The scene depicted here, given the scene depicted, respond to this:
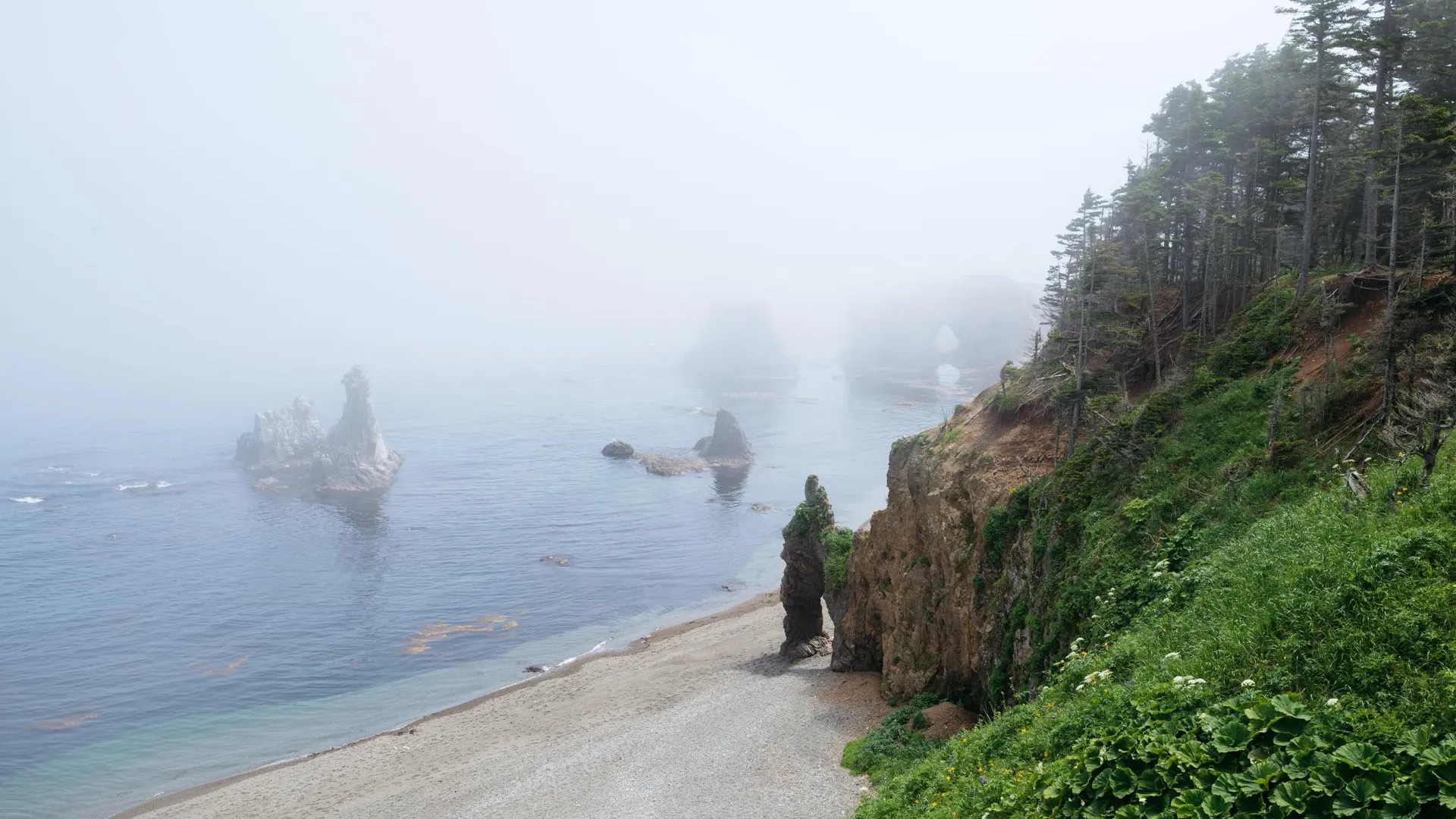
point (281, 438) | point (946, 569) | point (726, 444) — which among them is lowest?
point (726, 444)

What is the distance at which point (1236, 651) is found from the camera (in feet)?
35.7

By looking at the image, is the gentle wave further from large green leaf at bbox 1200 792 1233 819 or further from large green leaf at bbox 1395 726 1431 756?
large green leaf at bbox 1395 726 1431 756

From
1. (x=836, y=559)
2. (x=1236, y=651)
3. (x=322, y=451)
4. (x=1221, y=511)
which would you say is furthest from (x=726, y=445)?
(x=1236, y=651)

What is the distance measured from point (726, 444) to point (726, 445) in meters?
0.10

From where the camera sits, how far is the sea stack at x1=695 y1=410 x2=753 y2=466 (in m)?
109

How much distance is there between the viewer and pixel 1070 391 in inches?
1109

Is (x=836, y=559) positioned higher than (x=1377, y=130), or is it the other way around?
(x=1377, y=130)

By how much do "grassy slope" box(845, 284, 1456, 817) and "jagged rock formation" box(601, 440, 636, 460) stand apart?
91.8m

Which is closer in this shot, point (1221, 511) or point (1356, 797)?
point (1356, 797)

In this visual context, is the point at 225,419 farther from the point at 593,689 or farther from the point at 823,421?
the point at 593,689

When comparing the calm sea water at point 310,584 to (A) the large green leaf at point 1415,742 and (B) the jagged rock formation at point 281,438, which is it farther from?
(A) the large green leaf at point 1415,742

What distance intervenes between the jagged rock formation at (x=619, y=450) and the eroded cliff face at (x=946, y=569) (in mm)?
75303

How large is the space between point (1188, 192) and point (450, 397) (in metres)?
165

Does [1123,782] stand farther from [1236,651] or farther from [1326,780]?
[1236,651]
